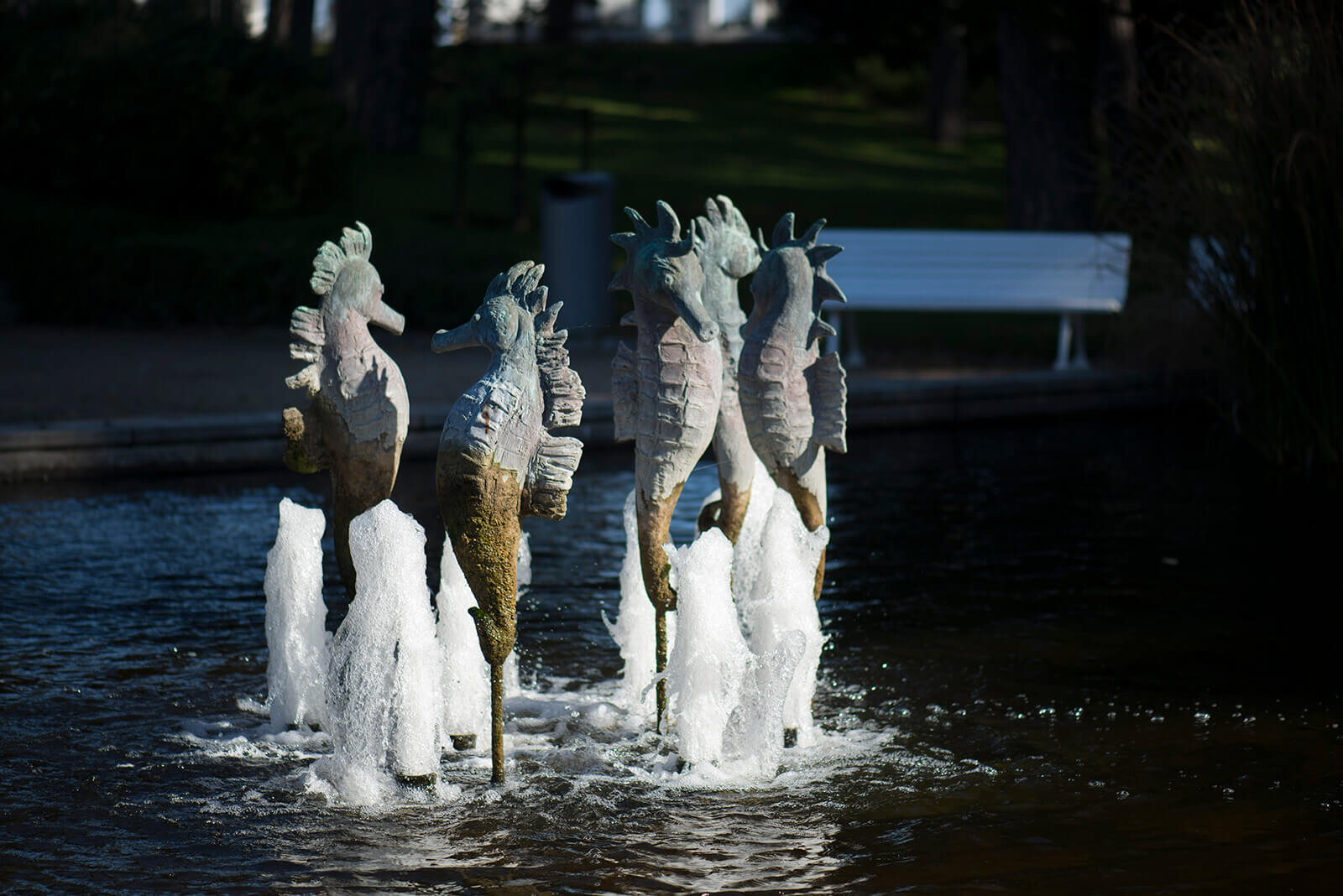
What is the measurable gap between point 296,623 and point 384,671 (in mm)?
822

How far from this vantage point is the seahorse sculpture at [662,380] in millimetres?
4734

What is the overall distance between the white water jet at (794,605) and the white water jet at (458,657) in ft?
2.92

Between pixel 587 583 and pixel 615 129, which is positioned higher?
pixel 615 129

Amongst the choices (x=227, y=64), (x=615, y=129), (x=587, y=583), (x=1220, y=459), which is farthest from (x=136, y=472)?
(x=615, y=129)

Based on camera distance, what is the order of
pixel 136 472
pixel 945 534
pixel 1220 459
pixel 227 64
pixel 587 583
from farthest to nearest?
pixel 227 64, pixel 1220 459, pixel 136 472, pixel 945 534, pixel 587 583

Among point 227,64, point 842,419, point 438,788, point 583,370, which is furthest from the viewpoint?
point 227,64

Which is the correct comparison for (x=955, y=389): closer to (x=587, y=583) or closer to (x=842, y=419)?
(x=587, y=583)

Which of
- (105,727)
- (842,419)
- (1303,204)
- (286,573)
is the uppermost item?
(1303,204)

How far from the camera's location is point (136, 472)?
943 centimetres

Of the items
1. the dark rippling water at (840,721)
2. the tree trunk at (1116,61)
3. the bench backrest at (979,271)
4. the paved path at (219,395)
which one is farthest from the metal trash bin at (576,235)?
the dark rippling water at (840,721)

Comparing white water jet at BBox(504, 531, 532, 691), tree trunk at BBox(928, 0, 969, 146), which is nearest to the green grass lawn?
tree trunk at BBox(928, 0, 969, 146)

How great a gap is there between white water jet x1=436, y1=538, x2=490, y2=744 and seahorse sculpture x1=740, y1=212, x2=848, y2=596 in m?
1.08

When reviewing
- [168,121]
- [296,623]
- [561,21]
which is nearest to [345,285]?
[296,623]

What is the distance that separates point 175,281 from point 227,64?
372 cm
